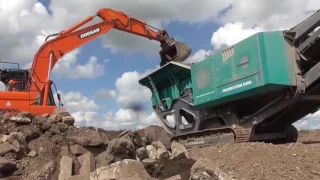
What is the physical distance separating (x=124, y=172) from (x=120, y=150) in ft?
5.71

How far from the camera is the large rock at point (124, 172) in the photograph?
5.27 meters

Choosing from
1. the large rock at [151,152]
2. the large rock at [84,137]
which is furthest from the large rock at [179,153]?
the large rock at [84,137]

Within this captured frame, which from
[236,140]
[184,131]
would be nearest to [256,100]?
[236,140]

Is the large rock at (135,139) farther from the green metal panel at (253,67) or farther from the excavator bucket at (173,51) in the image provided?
the excavator bucket at (173,51)

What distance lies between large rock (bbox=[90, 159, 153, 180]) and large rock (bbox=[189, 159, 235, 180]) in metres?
0.79

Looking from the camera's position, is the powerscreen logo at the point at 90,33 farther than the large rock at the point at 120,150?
Yes

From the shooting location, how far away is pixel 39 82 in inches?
374

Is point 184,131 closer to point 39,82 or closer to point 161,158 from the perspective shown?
point 161,158

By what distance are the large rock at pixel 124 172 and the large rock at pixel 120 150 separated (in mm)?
1399

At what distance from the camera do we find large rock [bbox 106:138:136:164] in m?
6.93

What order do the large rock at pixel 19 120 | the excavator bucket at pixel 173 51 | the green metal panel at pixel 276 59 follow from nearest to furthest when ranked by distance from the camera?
the green metal panel at pixel 276 59
the large rock at pixel 19 120
the excavator bucket at pixel 173 51

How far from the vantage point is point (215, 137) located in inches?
344

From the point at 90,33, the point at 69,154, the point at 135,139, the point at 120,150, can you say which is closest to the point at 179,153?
the point at 120,150

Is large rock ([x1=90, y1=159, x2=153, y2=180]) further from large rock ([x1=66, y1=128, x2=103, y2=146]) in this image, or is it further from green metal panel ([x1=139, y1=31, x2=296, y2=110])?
green metal panel ([x1=139, y1=31, x2=296, y2=110])
